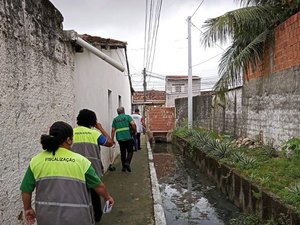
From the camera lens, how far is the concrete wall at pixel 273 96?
7.96 metres

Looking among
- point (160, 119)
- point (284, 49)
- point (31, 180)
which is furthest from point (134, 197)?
point (160, 119)

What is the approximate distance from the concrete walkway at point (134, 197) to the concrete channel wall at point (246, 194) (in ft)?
5.61

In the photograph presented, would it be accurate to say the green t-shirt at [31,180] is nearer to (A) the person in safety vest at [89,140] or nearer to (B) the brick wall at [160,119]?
(A) the person in safety vest at [89,140]

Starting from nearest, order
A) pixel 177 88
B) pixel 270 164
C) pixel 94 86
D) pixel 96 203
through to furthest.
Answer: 1. pixel 96 203
2. pixel 270 164
3. pixel 94 86
4. pixel 177 88

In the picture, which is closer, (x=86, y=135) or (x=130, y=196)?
(x=86, y=135)

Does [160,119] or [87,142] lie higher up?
[87,142]

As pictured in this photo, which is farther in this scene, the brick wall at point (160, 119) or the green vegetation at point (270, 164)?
the brick wall at point (160, 119)

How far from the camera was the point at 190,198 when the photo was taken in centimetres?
837

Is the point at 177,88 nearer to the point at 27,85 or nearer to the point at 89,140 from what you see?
the point at 89,140

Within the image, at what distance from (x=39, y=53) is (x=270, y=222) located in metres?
4.11

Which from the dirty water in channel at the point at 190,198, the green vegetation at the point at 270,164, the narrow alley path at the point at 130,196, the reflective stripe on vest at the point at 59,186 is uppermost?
the reflective stripe on vest at the point at 59,186

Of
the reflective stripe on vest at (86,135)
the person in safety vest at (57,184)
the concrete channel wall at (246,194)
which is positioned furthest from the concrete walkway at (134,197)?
the person in safety vest at (57,184)

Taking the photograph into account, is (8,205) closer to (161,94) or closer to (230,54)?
(230,54)

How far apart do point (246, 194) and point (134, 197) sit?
2.19m
